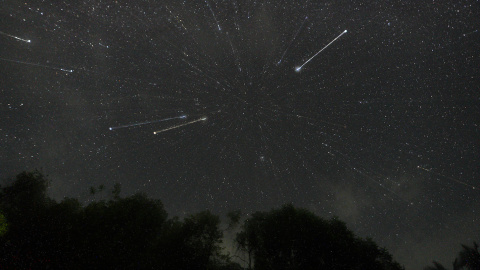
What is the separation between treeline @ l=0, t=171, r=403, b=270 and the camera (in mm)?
18500

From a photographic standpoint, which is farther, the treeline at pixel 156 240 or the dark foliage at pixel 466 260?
the dark foliage at pixel 466 260

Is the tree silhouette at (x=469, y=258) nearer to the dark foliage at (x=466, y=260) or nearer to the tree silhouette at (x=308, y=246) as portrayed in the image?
the dark foliage at (x=466, y=260)

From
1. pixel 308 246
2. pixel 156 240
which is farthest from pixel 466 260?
pixel 156 240

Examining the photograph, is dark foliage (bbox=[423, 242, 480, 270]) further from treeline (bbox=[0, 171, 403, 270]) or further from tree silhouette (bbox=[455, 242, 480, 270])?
treeline (bbox=[0, 171, 403, 270])

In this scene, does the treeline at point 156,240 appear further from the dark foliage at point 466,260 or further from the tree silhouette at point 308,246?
the dark foliage at point 466,260

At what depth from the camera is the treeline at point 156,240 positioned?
18.5 metres

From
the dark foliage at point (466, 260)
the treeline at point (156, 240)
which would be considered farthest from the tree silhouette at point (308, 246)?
the dark foliage at point (466, 260)

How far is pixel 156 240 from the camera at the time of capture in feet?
70.0

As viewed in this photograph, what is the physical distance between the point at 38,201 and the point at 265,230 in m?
23.7

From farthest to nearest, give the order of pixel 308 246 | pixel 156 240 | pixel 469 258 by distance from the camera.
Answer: pixel 469 258
pixel 156 240
pixel 308 246

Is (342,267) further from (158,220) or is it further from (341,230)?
(158,220)

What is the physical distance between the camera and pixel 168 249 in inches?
811

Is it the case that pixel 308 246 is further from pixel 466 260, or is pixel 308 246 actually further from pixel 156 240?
pixel 466 260

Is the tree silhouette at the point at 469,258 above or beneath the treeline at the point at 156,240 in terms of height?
beneath
